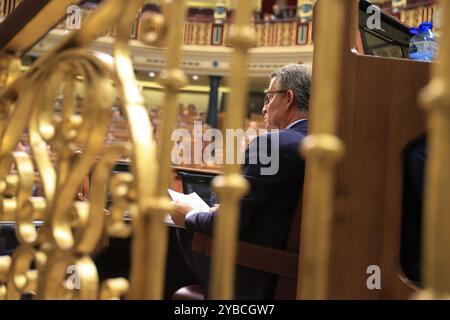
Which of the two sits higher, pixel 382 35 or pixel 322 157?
pixel 382 35

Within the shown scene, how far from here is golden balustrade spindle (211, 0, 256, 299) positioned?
0.56m

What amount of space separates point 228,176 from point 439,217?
8.9 inches

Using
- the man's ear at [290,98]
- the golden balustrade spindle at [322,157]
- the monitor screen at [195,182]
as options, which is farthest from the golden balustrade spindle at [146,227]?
the monitor screen at [195,182]

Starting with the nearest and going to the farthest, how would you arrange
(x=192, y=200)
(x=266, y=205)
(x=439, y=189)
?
1. (x=439, y=189)
2. (x=266, y=205)
3. (x=192, y=200)

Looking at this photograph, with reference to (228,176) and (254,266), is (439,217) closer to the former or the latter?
(228,176)

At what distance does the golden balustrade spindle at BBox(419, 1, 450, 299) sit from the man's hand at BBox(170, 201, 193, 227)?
115 centimetres

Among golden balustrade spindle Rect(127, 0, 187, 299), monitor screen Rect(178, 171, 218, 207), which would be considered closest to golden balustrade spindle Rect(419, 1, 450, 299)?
golden balustrade spindle Rect(127, 0, 187, 299)

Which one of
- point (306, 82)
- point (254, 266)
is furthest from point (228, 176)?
point (306, 82)

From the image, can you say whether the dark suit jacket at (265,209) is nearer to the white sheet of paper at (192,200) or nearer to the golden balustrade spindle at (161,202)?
the white sheet of paper at (192,200)

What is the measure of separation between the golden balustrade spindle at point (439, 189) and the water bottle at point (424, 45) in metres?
1.15

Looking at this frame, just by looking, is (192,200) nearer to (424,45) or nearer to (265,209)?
(265,209)

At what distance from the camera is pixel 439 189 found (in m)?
0.45

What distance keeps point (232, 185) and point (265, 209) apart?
34.4 inches

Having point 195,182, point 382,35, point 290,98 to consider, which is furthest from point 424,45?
point 195,182
